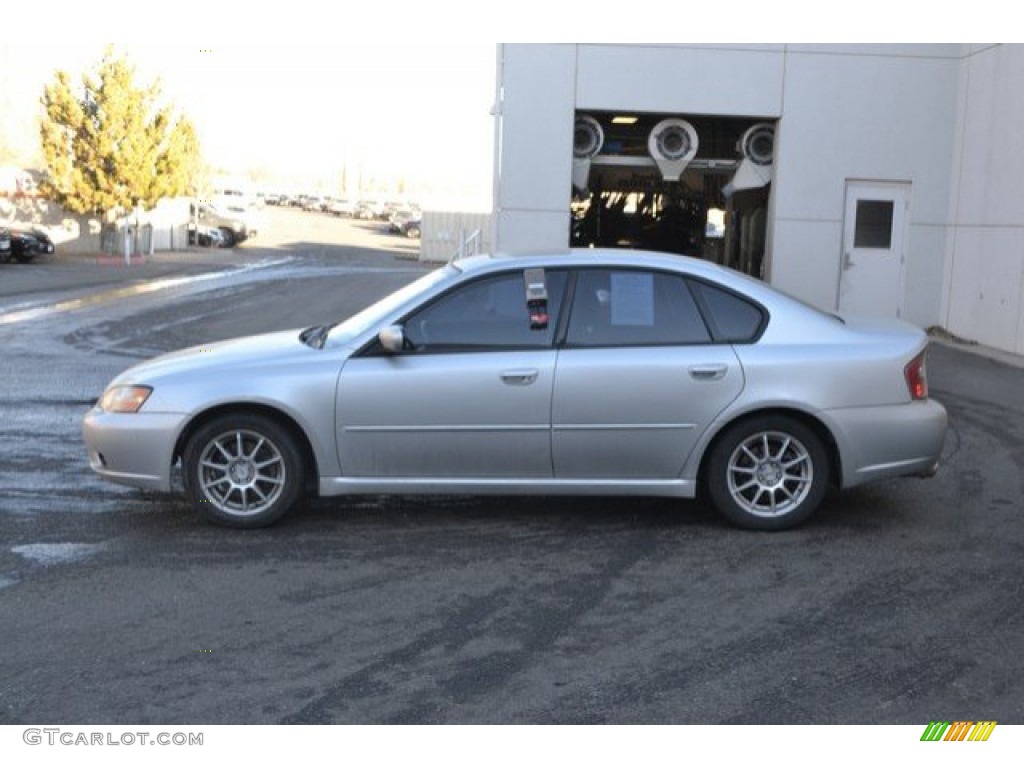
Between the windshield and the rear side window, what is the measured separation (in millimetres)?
1400

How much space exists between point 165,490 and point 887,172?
1269cm

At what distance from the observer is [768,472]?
6.64 metres

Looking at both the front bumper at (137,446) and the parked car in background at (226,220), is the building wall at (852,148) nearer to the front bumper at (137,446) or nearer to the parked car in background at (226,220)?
the front bumper at (137,446)

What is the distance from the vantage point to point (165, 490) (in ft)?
21.5

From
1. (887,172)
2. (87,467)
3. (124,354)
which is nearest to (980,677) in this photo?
(87,467)

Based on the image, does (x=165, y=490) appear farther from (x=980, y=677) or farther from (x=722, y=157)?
(x=722, y=157)

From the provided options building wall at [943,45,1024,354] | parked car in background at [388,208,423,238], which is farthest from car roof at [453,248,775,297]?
parked car in background at [388,208,423,238]

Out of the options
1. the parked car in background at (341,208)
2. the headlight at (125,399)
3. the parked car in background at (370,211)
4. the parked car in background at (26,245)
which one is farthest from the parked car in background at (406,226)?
the headlight at (125,399)

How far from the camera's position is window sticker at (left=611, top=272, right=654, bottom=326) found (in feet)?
21.8

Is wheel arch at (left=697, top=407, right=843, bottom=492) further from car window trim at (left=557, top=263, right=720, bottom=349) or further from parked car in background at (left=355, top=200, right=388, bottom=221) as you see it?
parked car in background at (left=355, top=200, right=388, bottom=221)

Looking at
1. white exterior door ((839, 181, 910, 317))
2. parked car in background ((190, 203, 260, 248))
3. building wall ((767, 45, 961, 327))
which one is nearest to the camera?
building wall ((767, 45, 961, 327))

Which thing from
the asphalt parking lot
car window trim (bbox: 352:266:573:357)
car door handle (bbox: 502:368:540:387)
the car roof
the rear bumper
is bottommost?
the asphalt parking lot

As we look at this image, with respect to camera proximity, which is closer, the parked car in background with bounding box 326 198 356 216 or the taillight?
the taillight

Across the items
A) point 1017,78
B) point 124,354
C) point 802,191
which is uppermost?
point 1017,78
